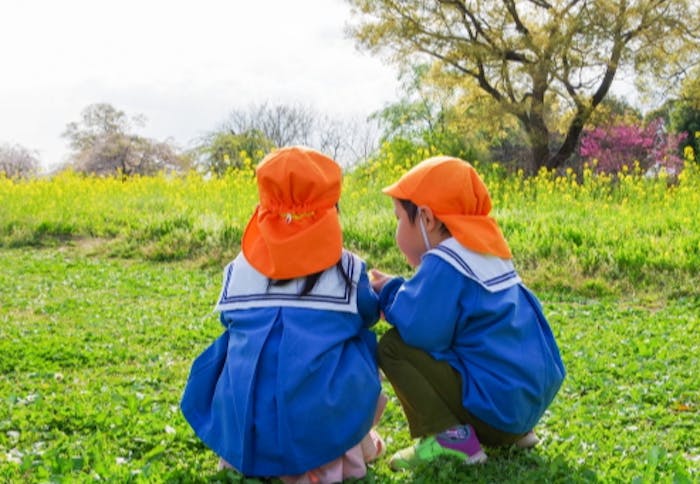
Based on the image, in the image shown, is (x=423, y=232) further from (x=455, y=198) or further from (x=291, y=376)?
(x=291, y=376)

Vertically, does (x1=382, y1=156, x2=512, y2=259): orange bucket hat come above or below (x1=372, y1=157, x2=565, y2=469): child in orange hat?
above

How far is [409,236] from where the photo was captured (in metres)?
3.22

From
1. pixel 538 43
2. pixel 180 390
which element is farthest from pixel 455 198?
pixel 538 43

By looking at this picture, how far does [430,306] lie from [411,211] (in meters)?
0.44

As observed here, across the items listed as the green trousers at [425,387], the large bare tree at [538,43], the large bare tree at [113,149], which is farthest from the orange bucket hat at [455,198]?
the large bare tree at [113,149]

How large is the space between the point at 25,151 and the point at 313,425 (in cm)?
4333

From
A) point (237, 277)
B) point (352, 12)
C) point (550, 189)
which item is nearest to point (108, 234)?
point (550, 189)

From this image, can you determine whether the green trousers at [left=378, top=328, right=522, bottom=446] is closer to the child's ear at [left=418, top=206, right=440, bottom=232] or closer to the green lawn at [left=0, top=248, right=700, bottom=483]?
the green lawn at [left=0, top=248, right=700, bottom=483]

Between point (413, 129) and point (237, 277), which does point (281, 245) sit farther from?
point (413, 129)

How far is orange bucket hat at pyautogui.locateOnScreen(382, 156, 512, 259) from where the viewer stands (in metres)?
3.04

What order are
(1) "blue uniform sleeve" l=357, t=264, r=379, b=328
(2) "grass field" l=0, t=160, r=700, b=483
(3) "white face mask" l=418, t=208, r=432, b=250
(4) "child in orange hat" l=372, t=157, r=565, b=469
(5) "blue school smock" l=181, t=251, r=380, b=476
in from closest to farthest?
(5) "blue school smock" l=181, t=251, r=380, b=476, (4) "child in orange hat" l=372, t=157, r=565, b=469, (1) "blue uniform sleeve" l=357, t=264, r=379, b=328, (3) "white face mask" l=418, t=208, r=432, b=250, (2) "grass field" l=0, t=160, r=700, b=483

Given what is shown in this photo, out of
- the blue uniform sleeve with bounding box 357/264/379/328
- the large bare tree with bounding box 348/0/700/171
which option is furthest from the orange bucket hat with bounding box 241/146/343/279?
the large bare tree with bounding box 348/0/700/171

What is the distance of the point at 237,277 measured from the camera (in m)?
3.06

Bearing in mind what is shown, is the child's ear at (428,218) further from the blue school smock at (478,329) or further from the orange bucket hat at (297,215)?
the orange bucket hat at (297,215)
